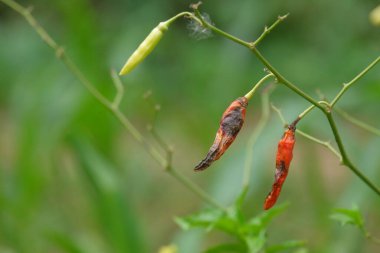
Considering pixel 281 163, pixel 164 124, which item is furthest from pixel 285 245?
pixel 164 124

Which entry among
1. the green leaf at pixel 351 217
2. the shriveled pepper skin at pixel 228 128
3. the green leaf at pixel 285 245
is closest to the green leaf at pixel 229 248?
the green leaf at pixel 285 245

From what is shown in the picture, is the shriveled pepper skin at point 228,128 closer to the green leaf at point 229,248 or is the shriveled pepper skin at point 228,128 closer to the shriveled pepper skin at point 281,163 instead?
the shriveled pepper skin at point 281,163

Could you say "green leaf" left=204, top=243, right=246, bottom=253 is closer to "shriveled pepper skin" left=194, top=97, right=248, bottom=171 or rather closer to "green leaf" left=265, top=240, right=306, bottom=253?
"green leaf" left=265, top=240, right=306, bottom=253

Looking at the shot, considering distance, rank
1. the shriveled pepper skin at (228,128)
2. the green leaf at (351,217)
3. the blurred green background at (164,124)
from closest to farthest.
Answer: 1. the shriveled pepper skin at (228,128)
2. the green leaf at (351,217)
3. the blurred green background at (164,124)

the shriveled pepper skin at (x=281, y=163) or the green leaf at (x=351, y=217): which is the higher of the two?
the shriveled pepper skin at (x=281, y=163)

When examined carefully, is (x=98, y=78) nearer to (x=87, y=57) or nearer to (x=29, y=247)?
(x=87, y=57)

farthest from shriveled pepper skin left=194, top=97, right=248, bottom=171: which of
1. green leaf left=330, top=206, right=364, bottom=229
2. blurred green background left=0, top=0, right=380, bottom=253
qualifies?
blurred green background left=0, top=0, right=380, bottom=253
